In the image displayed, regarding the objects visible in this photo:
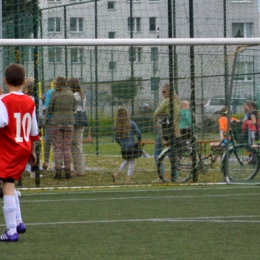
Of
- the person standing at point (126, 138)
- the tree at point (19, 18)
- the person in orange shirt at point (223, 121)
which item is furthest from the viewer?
the tree at point (19, 18)

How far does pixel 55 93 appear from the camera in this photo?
13148mm

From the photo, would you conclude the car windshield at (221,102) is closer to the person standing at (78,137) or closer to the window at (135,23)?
the person standing at (78,137)

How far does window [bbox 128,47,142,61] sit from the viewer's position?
13.6 meters

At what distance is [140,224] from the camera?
8.63 metres

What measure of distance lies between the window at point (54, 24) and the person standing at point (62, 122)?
7.82ft

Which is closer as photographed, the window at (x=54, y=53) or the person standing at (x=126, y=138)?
the person standing at (x=126, y=138)

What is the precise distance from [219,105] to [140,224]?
5772 mm

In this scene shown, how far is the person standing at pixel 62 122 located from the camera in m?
13.1

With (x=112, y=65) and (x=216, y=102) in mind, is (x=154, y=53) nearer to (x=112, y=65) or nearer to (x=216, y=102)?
(x=112, y=65)

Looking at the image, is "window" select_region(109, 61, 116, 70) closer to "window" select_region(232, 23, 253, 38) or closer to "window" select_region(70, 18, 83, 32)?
"window" select_region(70, 18, 83, 32)

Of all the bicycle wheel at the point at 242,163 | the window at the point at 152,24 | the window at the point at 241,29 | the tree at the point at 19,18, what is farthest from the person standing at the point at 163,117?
the window at the point at 241,29

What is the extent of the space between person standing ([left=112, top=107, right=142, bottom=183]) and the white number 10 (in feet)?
19.1

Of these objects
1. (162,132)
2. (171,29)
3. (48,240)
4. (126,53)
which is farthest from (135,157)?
(48,240)

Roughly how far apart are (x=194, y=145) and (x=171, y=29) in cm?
244
